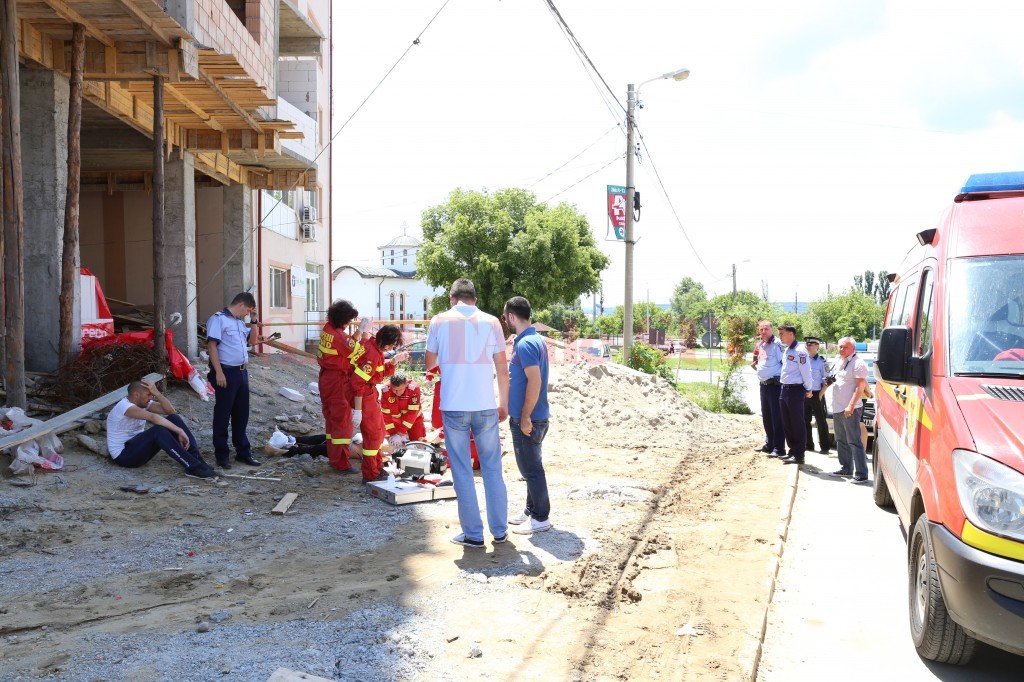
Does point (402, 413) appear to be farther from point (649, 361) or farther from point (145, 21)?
point (649, 361)

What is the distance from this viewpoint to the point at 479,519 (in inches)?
230

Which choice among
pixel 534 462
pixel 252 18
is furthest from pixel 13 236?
pixel 252 18

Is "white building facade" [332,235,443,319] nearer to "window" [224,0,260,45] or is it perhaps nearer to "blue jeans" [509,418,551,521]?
"window" [224,0,260,45]

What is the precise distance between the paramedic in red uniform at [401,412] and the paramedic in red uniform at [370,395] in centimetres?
107

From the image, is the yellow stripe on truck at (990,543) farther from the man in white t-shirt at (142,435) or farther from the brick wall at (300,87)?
the brick wall at (300,87)

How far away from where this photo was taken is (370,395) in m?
7.87

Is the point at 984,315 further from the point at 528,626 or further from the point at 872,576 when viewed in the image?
the point at 528,626

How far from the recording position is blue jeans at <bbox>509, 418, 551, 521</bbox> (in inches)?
245

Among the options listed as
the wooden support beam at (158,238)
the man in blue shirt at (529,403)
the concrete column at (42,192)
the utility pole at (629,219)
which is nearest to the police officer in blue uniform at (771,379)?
the man in blue shirt at (529,403)

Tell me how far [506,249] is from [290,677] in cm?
3550

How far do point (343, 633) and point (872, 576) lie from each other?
149 inches

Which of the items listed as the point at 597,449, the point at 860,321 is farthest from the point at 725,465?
the point at 860,321

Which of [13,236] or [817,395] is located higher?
[13,236]

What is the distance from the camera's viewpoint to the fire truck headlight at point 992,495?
3469 millimetres
